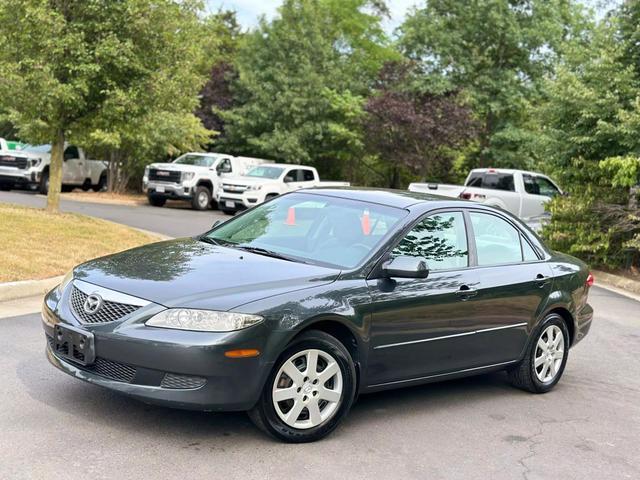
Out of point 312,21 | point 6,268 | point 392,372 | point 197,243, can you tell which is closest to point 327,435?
point 392,372

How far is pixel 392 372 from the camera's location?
17.8 ft

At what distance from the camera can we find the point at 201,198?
2661 cm

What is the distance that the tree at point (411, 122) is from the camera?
28.3 metres

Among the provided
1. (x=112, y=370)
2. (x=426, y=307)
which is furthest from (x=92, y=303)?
(x=426, y=307)

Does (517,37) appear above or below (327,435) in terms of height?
above

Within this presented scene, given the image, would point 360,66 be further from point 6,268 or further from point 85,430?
point 85,430

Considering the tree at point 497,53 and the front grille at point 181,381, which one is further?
the tree at point 497,53

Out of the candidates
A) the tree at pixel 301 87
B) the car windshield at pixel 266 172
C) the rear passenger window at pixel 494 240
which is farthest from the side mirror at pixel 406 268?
the tree at pixel 301 87

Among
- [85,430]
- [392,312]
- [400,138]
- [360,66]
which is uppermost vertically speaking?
[360,66]

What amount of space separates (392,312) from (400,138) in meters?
24.4

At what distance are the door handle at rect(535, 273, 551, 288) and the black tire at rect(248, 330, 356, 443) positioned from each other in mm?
2108

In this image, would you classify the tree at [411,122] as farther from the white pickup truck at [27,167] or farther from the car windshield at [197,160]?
the white pickup truck at [27,167]

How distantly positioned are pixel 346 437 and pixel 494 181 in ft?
57.0

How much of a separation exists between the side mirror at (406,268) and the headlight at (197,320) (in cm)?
114
